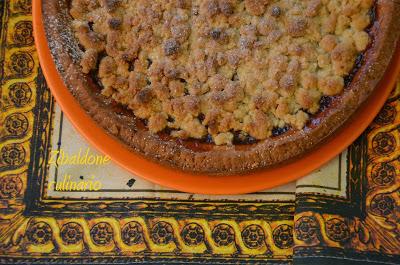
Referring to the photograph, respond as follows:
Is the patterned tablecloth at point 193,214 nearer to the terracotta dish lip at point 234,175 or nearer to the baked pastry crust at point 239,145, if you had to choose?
the terracotta dish lip at point 234,175

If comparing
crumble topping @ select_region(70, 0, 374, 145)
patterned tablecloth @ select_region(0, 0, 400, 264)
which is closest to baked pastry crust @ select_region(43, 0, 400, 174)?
crumble topping @ select_region(70, 0, 374, 145)

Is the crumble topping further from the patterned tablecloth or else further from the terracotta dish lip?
the patterned tablecloth

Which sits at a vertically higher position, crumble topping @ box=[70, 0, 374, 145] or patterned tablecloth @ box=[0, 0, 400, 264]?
crumble topping @ box=[70, 0, 374, 145]

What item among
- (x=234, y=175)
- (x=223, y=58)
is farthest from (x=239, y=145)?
(x=223, y=58)

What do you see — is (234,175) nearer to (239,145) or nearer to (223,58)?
(239,145)

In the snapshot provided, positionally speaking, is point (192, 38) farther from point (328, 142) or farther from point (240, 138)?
point (328, 142)

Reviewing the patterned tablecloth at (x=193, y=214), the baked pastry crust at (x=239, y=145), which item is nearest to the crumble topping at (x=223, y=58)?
the baked pastry crust at (x=239, y=145)
